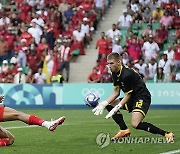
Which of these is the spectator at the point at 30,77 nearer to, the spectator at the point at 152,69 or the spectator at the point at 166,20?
the spectator at the point at 152,69

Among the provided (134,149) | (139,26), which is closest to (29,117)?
(134,149)

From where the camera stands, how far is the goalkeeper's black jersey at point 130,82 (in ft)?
40.2

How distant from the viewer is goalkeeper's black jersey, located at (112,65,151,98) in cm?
1225

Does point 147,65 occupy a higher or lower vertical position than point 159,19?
lower

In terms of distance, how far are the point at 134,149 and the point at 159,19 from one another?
17177 millimetres

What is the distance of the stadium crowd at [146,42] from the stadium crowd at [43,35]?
1.40 m

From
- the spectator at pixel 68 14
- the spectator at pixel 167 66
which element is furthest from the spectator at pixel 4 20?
the spectator at pixel 167 66

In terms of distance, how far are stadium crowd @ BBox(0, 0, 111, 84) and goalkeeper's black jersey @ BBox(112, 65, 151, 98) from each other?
1329 centimetres

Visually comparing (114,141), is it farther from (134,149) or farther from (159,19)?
(159,19)

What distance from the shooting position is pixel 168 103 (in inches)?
936

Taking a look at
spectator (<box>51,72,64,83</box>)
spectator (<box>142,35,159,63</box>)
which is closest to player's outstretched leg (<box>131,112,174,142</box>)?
spectator (<box>51,72,64,83</box>)

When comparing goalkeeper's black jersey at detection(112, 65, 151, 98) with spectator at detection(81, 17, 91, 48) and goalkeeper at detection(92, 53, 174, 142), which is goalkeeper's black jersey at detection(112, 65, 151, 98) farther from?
spectator at detection(81, 17, 91, 48)

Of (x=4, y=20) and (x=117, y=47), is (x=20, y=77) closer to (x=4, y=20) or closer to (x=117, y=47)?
(x=117, y=47)

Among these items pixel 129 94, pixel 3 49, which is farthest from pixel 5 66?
pixel 129 94
